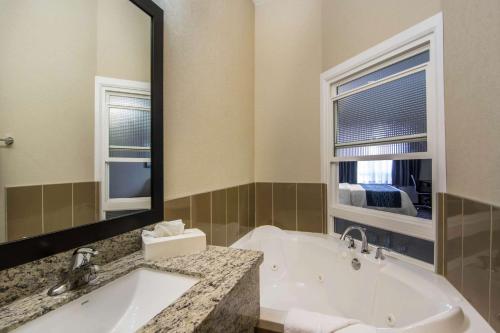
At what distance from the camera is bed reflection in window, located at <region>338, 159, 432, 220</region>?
4.66 ft

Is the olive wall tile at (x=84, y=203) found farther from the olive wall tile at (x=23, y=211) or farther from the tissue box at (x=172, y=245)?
the tissue box at (x=172, y=245)

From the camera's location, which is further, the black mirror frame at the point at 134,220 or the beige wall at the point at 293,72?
the beige wall at the point at 293,72

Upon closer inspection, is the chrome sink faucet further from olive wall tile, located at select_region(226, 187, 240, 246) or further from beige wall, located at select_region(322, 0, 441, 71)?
beige wall, located at select_region(322, 0, 441, 71)

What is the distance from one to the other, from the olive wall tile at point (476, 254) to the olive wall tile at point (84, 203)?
149 centimetres

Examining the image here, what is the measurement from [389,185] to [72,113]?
189 cm

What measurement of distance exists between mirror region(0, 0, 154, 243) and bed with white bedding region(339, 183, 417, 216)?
1.60 meters

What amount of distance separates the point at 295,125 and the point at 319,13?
1.06 metres

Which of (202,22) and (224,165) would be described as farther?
(224,165)

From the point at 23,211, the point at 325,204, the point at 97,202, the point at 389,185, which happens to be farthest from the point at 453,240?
the point at 23,211

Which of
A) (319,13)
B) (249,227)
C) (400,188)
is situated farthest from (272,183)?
(319,13)

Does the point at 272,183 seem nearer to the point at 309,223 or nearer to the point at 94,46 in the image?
the point at 309,223

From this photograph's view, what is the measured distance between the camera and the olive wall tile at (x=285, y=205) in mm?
2215

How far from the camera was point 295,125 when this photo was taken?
2234 millimetres

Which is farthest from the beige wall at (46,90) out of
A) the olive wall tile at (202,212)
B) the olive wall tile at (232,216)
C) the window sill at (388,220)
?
the window sill at (388,220)
